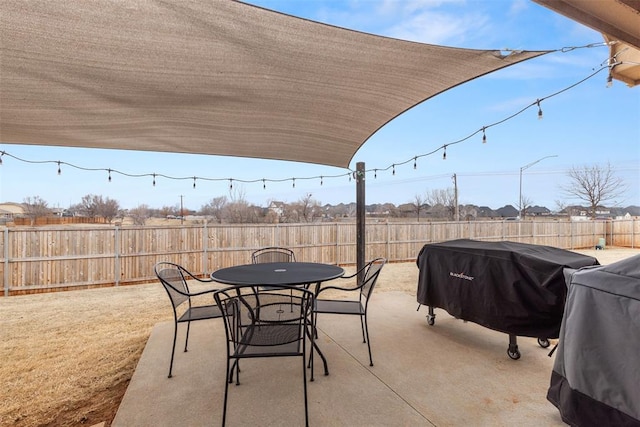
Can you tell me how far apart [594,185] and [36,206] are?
2822 cm

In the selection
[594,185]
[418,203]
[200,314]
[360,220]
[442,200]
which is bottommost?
[200,314]

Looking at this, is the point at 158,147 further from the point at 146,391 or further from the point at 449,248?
the point at 449,248

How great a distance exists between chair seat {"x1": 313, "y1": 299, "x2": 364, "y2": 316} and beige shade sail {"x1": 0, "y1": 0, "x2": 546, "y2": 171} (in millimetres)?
1809

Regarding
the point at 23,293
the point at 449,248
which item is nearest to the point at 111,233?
the point at 23,293

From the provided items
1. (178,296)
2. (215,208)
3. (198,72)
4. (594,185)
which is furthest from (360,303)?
(594,185)

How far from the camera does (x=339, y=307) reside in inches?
107

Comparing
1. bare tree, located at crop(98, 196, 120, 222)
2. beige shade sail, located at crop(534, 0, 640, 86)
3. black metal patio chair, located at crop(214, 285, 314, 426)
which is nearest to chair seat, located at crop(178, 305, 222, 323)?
black metal patio chair, located at crop(214, 285, 314, 426)

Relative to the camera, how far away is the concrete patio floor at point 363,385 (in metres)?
1.87

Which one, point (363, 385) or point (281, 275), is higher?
point (281, 275)

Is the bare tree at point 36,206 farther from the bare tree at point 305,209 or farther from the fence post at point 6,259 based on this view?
the bare tree at point 305,209

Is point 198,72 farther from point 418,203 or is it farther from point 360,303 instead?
point 418,203

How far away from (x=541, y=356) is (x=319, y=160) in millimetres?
3694

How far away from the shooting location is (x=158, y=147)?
13.9 feet

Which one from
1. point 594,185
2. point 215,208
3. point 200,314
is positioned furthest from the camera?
point 594,185
